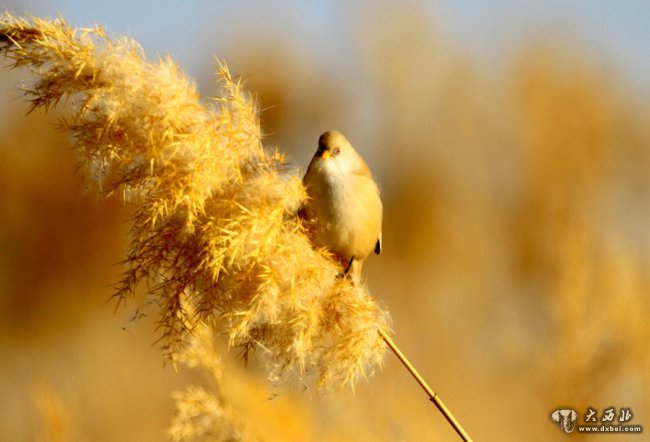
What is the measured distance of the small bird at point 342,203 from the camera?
167 centimetres

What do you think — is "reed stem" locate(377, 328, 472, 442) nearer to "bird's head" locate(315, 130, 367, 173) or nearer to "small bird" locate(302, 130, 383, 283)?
"small bird" locate(302, 130, 383, 283)

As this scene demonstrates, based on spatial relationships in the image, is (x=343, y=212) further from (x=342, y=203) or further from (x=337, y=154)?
(x=337, y=154)

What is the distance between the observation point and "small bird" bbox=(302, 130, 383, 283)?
1.67 metres

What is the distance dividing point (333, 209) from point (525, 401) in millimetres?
1857

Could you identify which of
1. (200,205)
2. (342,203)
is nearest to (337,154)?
(342,203)

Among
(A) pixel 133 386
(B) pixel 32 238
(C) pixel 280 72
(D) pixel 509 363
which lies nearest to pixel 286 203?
(D) pixel 509 363

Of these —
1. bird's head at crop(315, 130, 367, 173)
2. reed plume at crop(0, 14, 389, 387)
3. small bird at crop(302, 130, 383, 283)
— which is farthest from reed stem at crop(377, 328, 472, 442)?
bird's head at crop(315, 130, 367, 173)

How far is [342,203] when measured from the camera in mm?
1712

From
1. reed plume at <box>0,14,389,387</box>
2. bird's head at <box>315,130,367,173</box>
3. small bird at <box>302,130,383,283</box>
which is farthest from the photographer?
bird's head at <box>315,130,367,173</box>

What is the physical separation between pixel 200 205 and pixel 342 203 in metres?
0.46

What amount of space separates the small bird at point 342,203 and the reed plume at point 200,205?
17 centimetres

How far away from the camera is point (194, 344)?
164cm

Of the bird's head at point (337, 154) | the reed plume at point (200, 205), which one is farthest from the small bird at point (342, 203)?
the reed plume at point (200, 205)

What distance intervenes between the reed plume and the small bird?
173mm
